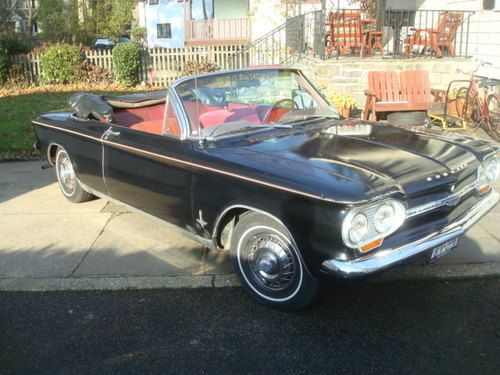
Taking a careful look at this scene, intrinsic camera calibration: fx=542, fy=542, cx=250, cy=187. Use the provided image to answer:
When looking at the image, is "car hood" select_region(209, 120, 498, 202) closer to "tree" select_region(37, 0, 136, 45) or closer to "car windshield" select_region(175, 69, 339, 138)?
"car windshield" select_region(175, 69, 339, 138)

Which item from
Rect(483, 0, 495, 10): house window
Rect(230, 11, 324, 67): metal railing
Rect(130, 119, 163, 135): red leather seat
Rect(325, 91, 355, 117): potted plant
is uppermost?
Rect(483, 0, 495, 10): house window

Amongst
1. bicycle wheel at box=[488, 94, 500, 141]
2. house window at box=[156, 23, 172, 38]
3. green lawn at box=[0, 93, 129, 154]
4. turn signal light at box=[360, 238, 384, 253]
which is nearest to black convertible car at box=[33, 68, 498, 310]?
turn signal light at box=[360, 238, 384, 253]

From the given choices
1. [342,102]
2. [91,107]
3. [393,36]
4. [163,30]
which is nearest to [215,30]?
[163,30]

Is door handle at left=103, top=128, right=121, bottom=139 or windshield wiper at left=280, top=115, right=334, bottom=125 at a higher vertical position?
windshield wiper at left=280, top=115, right=334, bottom=125

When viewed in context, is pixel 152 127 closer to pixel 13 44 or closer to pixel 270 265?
pixel 270 265

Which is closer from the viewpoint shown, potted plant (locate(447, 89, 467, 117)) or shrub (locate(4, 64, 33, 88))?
potted plant (locate(447, 89, 467, 117))

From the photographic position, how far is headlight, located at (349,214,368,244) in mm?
3193

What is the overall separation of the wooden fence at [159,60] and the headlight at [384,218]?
14583 millimetres

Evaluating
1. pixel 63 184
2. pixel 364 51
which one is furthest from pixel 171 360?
pixel 364 51

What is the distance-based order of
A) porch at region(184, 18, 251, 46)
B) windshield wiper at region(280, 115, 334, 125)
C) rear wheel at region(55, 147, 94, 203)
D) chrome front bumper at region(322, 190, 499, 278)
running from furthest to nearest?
porch at region(184, 18, 251, 46) → rear wheel at region(55, 147, 94, 203) → windshield wiper at region(280, 115, 334, 125) → chrome front bumper at region(322, 190, 499, 278)

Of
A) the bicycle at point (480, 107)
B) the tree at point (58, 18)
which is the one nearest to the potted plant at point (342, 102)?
the bicycle at point (480, 107)

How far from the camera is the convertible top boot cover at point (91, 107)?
548 centimetres

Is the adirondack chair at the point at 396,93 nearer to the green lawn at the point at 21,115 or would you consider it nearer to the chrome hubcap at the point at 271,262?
the green lawn at the point at 21,115

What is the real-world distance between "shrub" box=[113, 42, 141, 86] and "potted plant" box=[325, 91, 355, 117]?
8480mm
